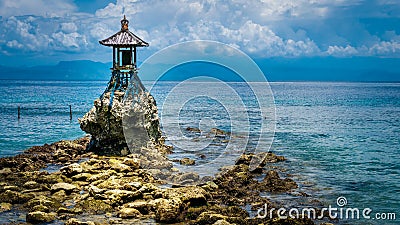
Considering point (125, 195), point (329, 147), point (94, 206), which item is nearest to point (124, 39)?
point (125, 195)

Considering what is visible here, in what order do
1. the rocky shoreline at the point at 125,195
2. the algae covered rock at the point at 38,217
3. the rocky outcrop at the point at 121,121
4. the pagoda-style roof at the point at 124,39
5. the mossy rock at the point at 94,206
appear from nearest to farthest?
the algae covered rock at the point at 38,217 → the rocky shoreline at the point at 125,195 → the mossy rock at the point at 94,206 → the rocky outcrop at the point at 121,121 → the pagoda-style roof at the point at 124,39

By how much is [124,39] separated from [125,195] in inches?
611

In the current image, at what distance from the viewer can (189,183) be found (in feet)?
86.3

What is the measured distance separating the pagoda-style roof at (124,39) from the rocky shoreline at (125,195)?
28.5ft

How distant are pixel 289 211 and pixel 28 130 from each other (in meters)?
43.4

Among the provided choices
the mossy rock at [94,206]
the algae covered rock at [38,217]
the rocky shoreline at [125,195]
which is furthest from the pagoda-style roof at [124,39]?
the algae covered rock at [38,217]

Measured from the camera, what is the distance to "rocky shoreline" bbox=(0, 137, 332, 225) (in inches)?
789

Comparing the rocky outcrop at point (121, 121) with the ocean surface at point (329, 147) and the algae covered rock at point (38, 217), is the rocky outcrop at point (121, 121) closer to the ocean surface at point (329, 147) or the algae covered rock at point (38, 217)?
the ocean surface at point (329, 147)

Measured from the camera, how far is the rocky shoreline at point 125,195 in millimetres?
20047

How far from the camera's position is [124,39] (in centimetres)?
3431

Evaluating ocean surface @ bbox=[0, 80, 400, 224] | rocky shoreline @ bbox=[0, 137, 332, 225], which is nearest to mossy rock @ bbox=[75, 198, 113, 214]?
rocky shoreline @ bbox=[0, 137, 332, 225]

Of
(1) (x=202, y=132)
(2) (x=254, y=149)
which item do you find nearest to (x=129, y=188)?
(2) (x=254, y=149)

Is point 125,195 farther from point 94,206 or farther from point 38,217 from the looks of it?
point 38,217

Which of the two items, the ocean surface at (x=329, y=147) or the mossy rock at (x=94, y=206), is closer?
the mossy rock at (x=94, y=206)
